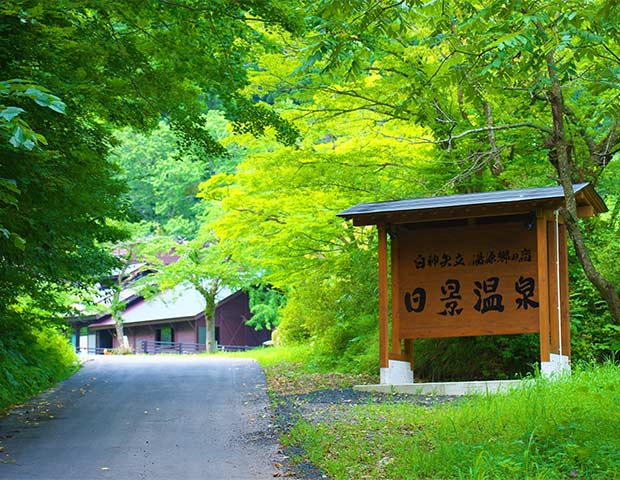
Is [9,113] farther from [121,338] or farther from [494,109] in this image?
[121,338]

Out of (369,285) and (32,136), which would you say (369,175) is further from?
(32,136)

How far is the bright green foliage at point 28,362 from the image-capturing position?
48.3 ft

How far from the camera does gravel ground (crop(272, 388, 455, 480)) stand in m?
10.3

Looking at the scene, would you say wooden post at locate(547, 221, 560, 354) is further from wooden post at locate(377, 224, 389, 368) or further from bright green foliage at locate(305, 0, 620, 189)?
wooden post at locate(377, 224, 389, 368)

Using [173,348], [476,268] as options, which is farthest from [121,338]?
[476,268]

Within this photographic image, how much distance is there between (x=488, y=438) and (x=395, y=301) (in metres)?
6.88

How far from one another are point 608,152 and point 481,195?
3.87m

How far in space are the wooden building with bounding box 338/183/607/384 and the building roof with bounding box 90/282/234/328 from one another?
1222 inches

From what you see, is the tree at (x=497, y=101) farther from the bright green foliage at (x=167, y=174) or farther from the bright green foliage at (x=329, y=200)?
the bright green foliage at (x=167, y=174)

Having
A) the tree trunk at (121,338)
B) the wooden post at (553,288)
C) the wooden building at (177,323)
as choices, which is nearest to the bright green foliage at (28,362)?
the wooden post at (553,288)

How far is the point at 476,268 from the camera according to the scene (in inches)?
550

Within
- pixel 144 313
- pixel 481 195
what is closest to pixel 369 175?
pixel 481 195

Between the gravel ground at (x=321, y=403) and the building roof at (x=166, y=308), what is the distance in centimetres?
3175

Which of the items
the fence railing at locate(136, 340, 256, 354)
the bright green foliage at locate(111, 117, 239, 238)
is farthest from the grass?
the bright green foliage at locate(111, 117, 239, 238)
